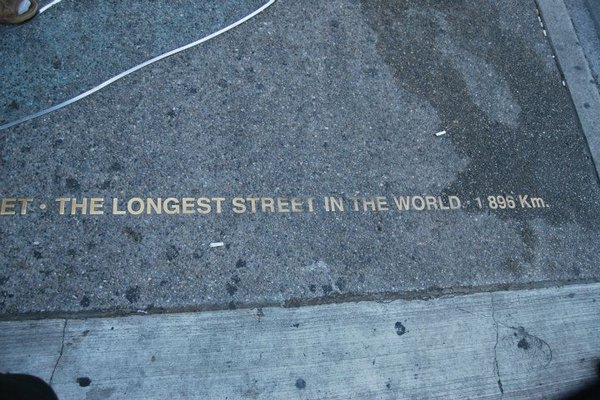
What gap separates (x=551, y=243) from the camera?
3.68 m

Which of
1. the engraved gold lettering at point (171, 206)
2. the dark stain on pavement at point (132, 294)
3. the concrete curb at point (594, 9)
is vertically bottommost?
the dark stain on pavement at point (132, 294)

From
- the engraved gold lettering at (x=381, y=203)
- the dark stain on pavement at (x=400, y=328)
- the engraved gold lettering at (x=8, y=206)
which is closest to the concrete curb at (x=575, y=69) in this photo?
the engraved gold lettering at (x=381, y=203)

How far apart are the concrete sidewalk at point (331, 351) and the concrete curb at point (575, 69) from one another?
5.34 feet

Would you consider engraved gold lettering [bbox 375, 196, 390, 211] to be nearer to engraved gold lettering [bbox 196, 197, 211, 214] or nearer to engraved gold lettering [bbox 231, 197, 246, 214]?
engraved gold lettering [bbox 231, 197, 246, 214]

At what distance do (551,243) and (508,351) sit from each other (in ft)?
3.12

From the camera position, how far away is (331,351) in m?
3.00

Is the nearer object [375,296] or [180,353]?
[180,353]

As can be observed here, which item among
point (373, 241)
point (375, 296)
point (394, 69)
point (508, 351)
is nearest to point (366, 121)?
point (394, 69)

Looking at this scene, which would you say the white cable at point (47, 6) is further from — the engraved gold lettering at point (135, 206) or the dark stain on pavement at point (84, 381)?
the dark stain on pavement at point (84, 381)

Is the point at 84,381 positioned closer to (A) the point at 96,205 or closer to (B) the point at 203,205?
(A) the point at 96,205

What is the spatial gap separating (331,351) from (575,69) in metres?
3.50

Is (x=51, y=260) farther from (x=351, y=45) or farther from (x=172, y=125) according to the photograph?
(x=351, y=45)

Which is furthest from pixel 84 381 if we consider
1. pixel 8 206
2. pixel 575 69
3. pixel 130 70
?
pixel 575 69

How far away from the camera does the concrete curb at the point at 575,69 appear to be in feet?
13.9
